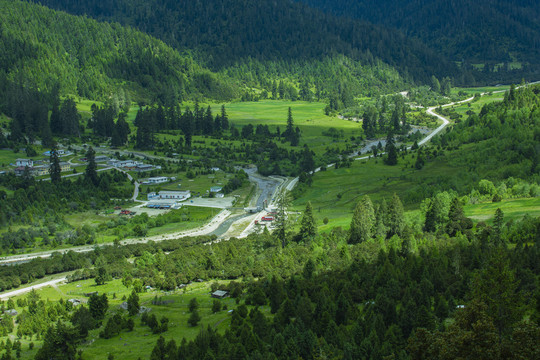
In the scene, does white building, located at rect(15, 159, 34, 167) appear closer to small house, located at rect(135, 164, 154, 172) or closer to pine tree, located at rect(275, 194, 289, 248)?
small house, located at rect(135, 164, 154, 172)

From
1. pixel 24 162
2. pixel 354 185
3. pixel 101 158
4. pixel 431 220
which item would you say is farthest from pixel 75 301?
pixel 101 158

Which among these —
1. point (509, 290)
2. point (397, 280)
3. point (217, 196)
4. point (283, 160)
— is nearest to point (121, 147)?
point (283, 160)

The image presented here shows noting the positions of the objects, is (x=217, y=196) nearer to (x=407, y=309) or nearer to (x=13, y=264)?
(x=13, y=264)

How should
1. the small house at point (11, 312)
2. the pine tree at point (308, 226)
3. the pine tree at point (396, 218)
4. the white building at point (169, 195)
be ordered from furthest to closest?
1. the white building at point (169, 195)
2. the pine tree at point (308, 226)
3. the pine tree at point (396, 218)
4. the small house at point (11, 312)

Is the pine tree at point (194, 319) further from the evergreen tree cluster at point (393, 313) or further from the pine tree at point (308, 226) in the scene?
the pine tree at point (308, 226)

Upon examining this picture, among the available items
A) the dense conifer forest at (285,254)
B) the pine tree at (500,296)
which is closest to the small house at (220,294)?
the dense conifer forest at (285,254)

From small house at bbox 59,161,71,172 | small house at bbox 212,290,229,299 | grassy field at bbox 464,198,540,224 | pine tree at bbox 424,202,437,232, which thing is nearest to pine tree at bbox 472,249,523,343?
small house at bbox 212,290,229,299
